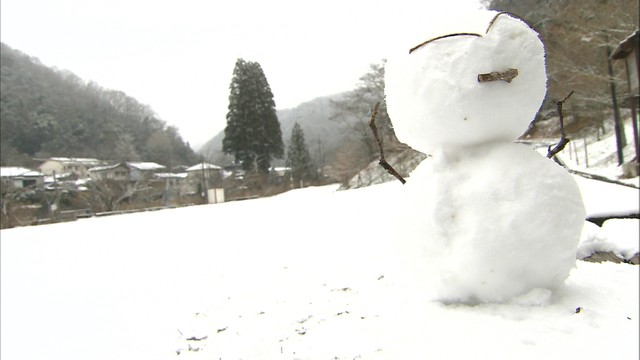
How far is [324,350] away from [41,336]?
306 centimetres

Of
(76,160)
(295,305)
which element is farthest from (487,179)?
(76,160)

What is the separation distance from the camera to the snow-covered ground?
1.76 meters

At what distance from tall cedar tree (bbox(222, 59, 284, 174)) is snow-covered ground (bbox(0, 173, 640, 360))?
83.8 inches

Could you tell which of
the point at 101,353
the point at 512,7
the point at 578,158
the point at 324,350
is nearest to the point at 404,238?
the point at 324,350

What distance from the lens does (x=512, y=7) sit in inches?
856

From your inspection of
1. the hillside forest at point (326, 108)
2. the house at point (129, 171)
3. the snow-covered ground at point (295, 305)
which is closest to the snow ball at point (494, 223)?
the snow-covered ground at point (295, 305)

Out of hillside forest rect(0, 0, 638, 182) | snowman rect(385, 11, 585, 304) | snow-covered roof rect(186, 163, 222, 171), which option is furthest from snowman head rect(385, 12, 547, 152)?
snow-covered roof rect(186, 163, 222, 171)

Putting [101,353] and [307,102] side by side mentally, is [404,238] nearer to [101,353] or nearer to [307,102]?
[101,353]

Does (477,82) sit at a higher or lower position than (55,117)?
lower

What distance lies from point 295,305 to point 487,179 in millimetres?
1887

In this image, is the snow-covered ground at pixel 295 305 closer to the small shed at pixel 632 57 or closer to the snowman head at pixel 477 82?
the snowman head at pixel 477 82

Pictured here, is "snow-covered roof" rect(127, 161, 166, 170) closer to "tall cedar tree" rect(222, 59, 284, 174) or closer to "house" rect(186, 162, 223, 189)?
"house" rect(186, 162, 223, 189)

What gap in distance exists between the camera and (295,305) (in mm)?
2996

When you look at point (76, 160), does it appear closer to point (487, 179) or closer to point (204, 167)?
point (204, 167)
